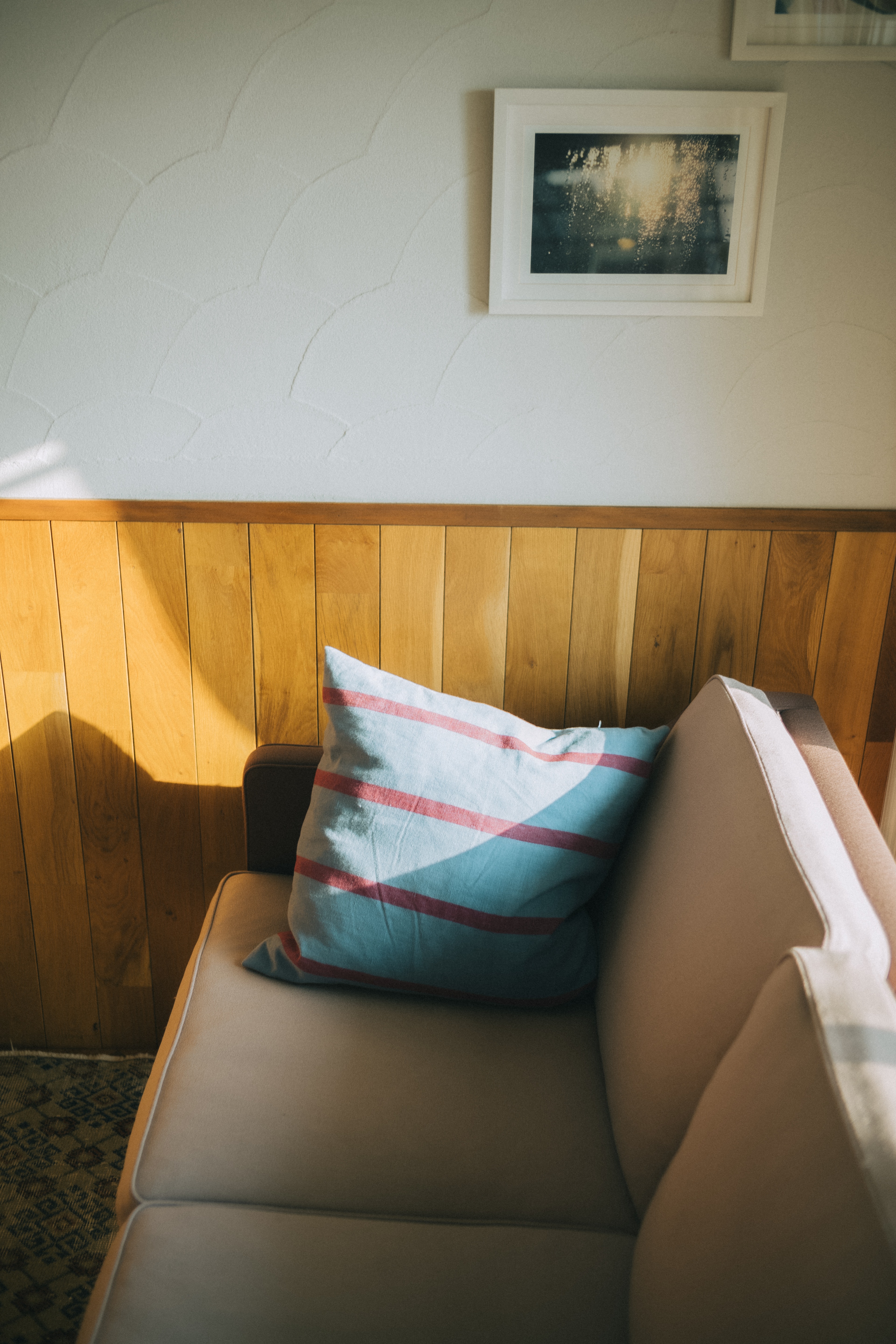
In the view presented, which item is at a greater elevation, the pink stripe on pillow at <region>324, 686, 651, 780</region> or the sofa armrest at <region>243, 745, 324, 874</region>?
the pink stripe on pillow at <region>324, 686, 651, 780</region>

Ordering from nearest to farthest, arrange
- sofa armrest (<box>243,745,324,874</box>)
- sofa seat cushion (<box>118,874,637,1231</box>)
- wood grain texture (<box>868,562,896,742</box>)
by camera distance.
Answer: sofa seat cushion (<box>118,874,637,1231</box>), sofa armrest (<box>243,745,324,874</box>), wood grain texture (<box>868,562,896,742</box>)

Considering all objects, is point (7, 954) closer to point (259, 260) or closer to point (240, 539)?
point (240, 539)

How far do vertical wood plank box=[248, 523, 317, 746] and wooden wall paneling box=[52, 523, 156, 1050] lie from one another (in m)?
0.25

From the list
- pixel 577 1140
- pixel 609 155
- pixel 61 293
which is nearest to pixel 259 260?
pixel 61 293

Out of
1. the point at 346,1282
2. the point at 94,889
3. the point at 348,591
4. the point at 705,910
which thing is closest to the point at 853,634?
the point at 705,910

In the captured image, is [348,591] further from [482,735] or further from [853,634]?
[853,634]

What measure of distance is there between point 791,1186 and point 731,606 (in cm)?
106

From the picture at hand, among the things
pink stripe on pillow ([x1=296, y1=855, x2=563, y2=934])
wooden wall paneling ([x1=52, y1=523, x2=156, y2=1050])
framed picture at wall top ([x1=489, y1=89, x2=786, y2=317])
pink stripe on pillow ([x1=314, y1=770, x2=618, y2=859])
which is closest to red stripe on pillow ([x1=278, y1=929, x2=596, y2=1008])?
pink stripe on pillow ([x1=296, y1=855, x2=563, y2=934])

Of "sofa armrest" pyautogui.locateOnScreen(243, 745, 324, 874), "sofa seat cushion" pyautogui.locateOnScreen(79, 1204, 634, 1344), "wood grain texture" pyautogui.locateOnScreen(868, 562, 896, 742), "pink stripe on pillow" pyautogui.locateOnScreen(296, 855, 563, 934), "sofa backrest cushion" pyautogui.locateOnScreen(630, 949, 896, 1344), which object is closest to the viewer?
"sofa backrest cushion" pyautogui.locateOnScreen(630, 949, 896, 1344)

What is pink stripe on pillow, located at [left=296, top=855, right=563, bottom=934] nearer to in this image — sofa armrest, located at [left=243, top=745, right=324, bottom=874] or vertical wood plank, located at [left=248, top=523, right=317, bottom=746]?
sofa armrest, located at [left=243, top=745, right=324, bottom=874]

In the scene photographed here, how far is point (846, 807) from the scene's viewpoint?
1144 millimetres

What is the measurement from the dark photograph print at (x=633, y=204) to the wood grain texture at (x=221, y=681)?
0.71 meters

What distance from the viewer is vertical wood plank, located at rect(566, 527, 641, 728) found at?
1.50 metres

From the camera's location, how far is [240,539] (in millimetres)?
1497
